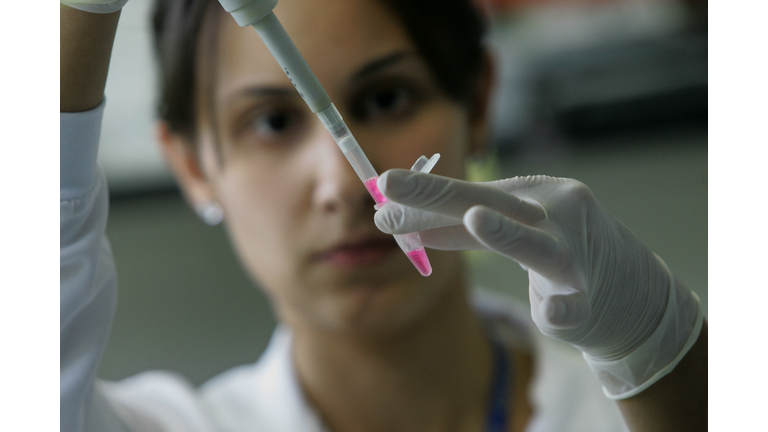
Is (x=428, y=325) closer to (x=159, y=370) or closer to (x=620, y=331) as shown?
(x=620, y=331)

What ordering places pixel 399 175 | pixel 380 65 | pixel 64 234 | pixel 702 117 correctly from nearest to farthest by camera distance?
pixel 399 175, pixel 64 234, pixel 380 65, pixel 702 117

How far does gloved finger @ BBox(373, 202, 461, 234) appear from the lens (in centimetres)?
40

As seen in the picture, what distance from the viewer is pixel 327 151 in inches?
25.9

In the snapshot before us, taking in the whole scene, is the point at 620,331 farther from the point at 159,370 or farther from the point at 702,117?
the point at 702,117

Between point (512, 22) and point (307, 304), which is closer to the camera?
point (307, 304)

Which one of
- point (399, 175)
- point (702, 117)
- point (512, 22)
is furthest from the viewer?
point (512, 22)

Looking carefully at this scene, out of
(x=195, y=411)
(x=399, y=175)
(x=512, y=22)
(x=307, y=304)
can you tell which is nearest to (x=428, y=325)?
(x=307, y=304)

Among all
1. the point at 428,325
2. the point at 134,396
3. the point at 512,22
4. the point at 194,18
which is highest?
the point at 194,18

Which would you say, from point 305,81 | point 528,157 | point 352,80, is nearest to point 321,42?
point 352,80

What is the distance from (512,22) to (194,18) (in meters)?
1.34

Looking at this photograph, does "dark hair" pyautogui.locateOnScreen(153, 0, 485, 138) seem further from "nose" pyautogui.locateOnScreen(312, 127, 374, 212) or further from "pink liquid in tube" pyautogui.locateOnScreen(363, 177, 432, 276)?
"pink liquid in tube" pyautogui.locateOnScreen(363, 177, 432, 276)

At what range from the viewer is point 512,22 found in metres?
1.81

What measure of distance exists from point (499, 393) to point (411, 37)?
48 cm

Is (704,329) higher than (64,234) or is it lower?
lower
